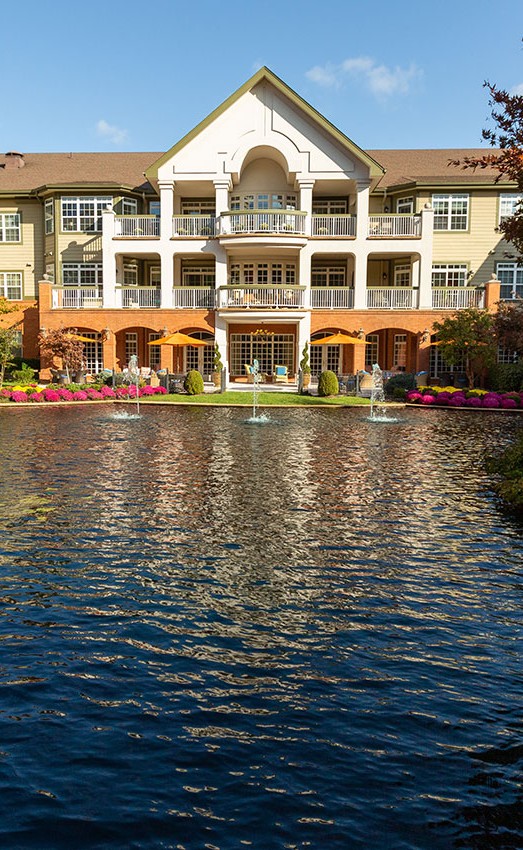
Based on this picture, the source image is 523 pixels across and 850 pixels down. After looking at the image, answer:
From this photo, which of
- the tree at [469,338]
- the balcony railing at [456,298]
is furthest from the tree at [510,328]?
the balcony railing at [456,298]

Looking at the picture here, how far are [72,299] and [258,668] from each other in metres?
38.9

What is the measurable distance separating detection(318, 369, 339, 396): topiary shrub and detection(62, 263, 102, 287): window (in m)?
18.0

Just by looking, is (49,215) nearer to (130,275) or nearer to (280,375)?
(130,275)

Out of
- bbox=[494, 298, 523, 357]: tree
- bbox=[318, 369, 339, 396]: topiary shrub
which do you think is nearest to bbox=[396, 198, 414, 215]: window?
bbox=[318, 369, 339, 396]: topiary shrub

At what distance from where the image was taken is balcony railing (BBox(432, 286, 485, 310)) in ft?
134

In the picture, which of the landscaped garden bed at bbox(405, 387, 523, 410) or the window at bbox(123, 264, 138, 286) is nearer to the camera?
the landscaped garden bed at bbox(405, 387, 523, 410)

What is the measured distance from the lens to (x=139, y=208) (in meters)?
45.4

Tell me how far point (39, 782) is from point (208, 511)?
754 centimetres

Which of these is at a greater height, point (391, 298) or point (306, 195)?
point (306, 195)

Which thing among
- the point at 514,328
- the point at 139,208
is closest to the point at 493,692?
the point at 514,328

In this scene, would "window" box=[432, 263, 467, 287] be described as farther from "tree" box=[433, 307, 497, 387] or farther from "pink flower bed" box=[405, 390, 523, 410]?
"pink flower bed" box=[405, 390, 523, 410]

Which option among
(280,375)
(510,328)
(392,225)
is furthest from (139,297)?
(510,328)

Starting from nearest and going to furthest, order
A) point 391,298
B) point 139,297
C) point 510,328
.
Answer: point 510,328
point 391,298
point 139,297

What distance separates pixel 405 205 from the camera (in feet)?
144
